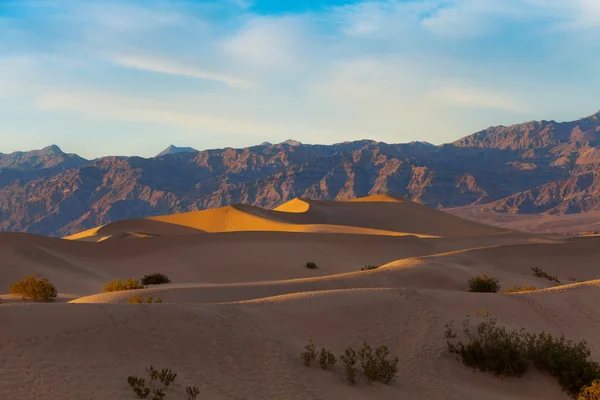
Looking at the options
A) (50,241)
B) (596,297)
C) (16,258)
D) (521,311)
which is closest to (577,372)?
(521,311)

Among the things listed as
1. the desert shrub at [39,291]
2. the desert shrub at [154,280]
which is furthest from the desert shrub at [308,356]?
the desert shrub at [154,280]

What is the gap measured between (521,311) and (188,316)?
828 centimetres

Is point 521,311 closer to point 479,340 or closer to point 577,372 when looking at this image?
point 479,340

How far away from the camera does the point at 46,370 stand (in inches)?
328

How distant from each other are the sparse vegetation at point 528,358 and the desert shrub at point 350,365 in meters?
2.33

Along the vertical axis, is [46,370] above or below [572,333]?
above

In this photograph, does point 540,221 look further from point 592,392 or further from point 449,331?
point 592,392

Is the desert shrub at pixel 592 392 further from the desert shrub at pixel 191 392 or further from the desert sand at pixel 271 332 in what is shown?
the desert shrub at pixel 191 392

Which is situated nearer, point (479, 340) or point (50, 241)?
point (479, 340)

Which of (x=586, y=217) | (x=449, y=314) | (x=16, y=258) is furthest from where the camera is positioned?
(x=586, y=217)

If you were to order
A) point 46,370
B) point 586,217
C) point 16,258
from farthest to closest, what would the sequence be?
point 586,217 < point 16,258 < point 46,370

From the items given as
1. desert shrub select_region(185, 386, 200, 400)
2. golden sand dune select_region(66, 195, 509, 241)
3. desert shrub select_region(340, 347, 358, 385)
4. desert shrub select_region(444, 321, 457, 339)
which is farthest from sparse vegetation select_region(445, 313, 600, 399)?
golden sand dune select_region(66, 195, 509, 241)

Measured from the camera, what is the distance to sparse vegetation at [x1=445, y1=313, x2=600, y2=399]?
10242 mm

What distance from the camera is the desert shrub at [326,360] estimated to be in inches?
392
